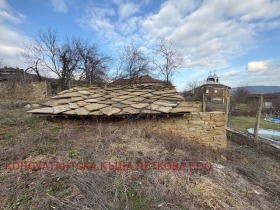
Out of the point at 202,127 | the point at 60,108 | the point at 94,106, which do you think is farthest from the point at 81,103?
the point at 202,127

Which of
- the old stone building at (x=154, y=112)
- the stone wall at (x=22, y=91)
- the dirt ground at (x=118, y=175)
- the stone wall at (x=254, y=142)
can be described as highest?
the stone wall at (x=22, y=91)

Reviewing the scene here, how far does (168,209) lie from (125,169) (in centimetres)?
95

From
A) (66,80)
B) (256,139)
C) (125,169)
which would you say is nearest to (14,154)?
(125,169)

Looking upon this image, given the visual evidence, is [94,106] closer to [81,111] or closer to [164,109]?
[81,111]

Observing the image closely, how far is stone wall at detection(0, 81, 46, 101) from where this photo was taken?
11.5 metres

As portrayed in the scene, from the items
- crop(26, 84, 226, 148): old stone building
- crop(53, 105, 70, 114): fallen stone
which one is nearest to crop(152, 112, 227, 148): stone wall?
crop(26, 84, 226, 148): old stone building

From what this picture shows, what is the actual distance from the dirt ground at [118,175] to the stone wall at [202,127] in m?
0.23

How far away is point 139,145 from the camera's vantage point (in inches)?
151

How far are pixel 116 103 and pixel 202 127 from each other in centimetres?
254

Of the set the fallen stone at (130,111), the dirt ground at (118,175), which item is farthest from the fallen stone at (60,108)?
the fallen stone at (130,111)

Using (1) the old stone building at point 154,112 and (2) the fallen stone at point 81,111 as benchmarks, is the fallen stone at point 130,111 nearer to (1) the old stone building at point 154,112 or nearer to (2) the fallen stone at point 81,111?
(1) the old stone building at point 154,112

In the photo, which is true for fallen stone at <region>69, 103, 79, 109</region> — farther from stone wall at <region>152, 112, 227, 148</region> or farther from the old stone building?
stone wall at <region>152, 112, 227, 148</region>

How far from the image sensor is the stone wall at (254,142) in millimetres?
5488

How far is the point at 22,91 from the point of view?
39.0 feet
